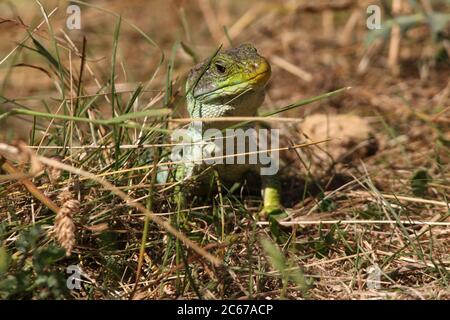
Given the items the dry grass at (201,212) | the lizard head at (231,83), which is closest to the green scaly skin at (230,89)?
the lizard head at (231,83)

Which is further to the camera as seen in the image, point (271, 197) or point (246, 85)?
point (271, 197)

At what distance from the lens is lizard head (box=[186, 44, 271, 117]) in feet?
10.9

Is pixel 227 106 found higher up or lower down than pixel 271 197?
higher up

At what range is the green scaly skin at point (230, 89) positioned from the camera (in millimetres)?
3330

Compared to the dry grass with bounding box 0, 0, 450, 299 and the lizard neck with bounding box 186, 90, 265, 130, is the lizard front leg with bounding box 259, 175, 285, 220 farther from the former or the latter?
the lizard neck with bounding box 186, 90, 265, 130

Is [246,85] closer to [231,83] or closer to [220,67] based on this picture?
[231,83]

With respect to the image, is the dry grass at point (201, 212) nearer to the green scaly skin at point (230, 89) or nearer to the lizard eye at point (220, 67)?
the green scaly skin at point (230, 89)

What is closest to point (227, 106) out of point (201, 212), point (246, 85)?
point (246, 85)

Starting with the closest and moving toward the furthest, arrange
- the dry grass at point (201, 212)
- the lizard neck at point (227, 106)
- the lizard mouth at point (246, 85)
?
the dry grass at point (201, 212) < the lizard mouth at point (246, 85) < the lizard neck at point (227, 106)

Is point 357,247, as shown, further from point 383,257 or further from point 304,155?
point 304,155

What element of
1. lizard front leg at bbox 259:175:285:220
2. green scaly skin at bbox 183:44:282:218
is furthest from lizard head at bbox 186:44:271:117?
lizard front leg at bbox 259:175:285:220

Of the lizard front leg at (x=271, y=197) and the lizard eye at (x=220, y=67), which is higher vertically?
the lizard eye at (x=220, y=67)

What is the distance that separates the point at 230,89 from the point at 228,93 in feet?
0.09

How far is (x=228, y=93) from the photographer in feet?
11.2
